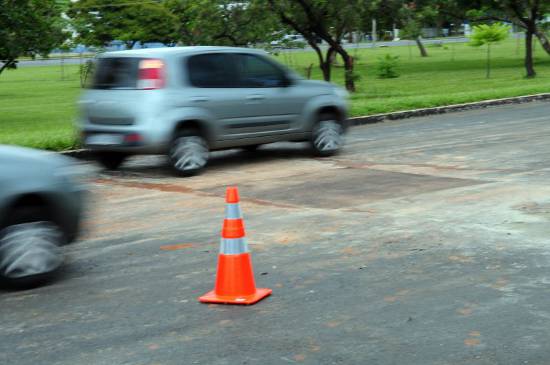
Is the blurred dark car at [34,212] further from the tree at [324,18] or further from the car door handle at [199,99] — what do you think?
the tree at [324,18]

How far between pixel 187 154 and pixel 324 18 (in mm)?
18583

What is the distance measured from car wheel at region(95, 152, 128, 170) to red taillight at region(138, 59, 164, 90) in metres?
1.35

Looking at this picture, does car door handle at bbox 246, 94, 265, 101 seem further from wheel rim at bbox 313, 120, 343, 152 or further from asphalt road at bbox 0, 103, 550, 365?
asphalt road at bbox 0, 103, 550, 365

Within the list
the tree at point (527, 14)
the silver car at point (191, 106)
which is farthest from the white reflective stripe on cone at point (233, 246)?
the tree at point (527, 14)

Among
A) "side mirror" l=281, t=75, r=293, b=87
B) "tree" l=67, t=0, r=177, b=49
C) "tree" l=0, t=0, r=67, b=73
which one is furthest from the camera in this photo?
"tree" l=67, t=0, r=177, b=49

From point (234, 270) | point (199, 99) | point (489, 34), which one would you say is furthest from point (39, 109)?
point (234, 270)

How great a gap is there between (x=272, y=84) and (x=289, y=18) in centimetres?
1716

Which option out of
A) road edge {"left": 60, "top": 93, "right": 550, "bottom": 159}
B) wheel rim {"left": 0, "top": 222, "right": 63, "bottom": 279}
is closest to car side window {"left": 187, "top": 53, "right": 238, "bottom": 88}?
road edge {"left": 60, "top": 93, "right": 550, "bottom": 159}

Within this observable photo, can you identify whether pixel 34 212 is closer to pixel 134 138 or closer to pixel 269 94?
pixel 134 138

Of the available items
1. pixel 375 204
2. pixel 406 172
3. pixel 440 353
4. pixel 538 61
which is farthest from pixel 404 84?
pixel 440 353

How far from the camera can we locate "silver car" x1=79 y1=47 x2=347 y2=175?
12.3 m

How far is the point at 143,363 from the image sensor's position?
195 inches

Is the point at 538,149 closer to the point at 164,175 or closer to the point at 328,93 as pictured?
the point at 328,93

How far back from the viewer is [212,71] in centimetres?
1310
